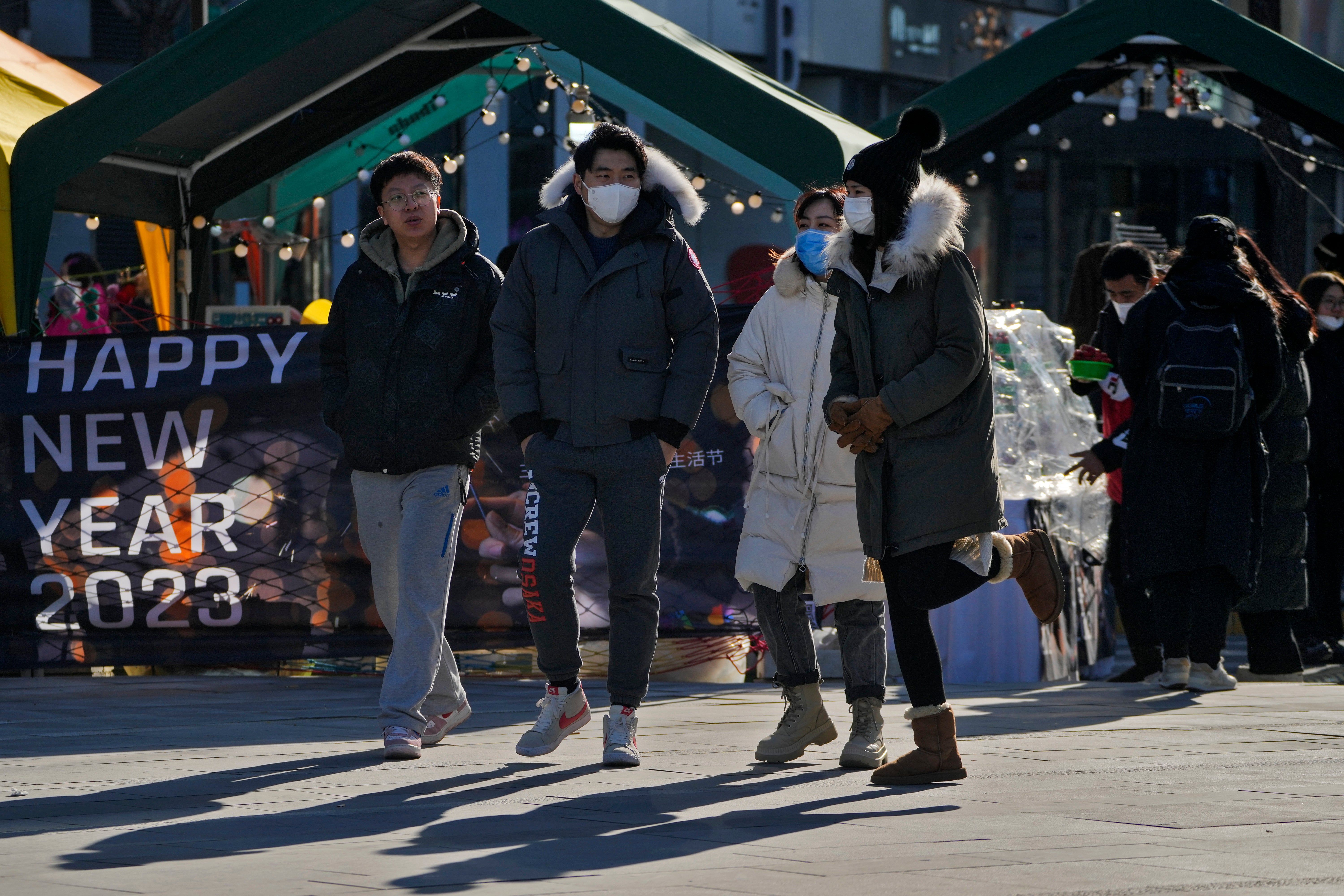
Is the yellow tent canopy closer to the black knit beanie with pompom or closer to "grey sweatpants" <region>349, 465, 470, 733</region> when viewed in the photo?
"grey sweatpants" <region>349, 465, 470, 733</region>

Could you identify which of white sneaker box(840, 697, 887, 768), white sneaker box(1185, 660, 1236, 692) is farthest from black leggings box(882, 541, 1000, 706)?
white sneaker box(1185, 660, 1236, 692)

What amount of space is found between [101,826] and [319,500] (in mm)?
3988

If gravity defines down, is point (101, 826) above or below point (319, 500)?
below

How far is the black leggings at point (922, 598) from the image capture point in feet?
17.6

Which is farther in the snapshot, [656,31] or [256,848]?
[656,31]

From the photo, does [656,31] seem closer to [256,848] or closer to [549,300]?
[549,300]

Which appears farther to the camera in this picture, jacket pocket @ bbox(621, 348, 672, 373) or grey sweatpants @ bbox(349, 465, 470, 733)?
grey sweatpants @ bbox(349, 465, 470, 733)

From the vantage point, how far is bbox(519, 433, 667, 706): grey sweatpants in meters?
5.84

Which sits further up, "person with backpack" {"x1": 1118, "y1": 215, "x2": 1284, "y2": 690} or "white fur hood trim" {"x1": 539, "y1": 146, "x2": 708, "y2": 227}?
"white fur hood trim" {"x1": 539, "y1": 146, "x2": 708, "y2": 227}

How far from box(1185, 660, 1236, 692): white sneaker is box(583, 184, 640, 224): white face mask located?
361cm

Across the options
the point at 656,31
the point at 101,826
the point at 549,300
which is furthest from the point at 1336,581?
the point at 101,826

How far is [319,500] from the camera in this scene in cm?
866

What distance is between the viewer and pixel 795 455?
19.6 feet

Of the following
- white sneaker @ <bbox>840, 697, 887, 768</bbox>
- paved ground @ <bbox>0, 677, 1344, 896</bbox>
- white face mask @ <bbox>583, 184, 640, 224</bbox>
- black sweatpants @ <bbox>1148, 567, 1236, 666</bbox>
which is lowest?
paved ground @ <bbox>0, 677, 1344, 896</bbox>
